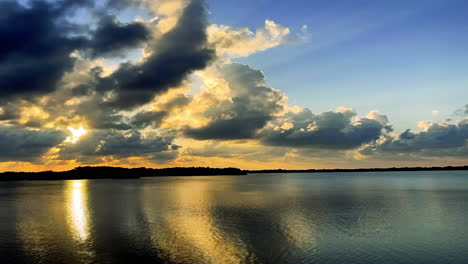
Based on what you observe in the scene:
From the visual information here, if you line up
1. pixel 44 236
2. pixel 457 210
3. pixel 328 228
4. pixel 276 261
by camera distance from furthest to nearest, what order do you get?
pixel 457 210, pixel 328 228, pixel 44 236, pixel 276 261

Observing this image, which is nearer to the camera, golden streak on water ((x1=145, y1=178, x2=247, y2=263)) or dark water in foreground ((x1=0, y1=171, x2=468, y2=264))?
dark water in foreground ((x1=0, y1=171, x2=468, y2=264))

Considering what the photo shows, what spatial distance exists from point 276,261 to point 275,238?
11799 mm

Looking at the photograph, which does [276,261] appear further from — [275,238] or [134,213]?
[134,213]

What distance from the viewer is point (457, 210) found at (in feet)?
258

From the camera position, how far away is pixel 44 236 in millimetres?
53688

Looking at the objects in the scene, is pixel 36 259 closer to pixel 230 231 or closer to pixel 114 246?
pixel 114 246

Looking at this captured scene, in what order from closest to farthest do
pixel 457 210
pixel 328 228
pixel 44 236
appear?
pixel 44 236 → pixel 328 228 → pixel 457 210

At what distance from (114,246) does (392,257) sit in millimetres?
33871

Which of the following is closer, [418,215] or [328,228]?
[328,228]

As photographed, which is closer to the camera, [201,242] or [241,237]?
[201,242]

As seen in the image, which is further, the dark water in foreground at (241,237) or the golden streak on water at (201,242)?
the golden streak on water at (201,242)

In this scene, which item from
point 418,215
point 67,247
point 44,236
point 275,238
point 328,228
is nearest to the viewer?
point 67,247

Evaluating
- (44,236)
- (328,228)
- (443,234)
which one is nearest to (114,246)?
(44,236)

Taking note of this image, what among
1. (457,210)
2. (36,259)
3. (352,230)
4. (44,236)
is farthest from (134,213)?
(457,210)
